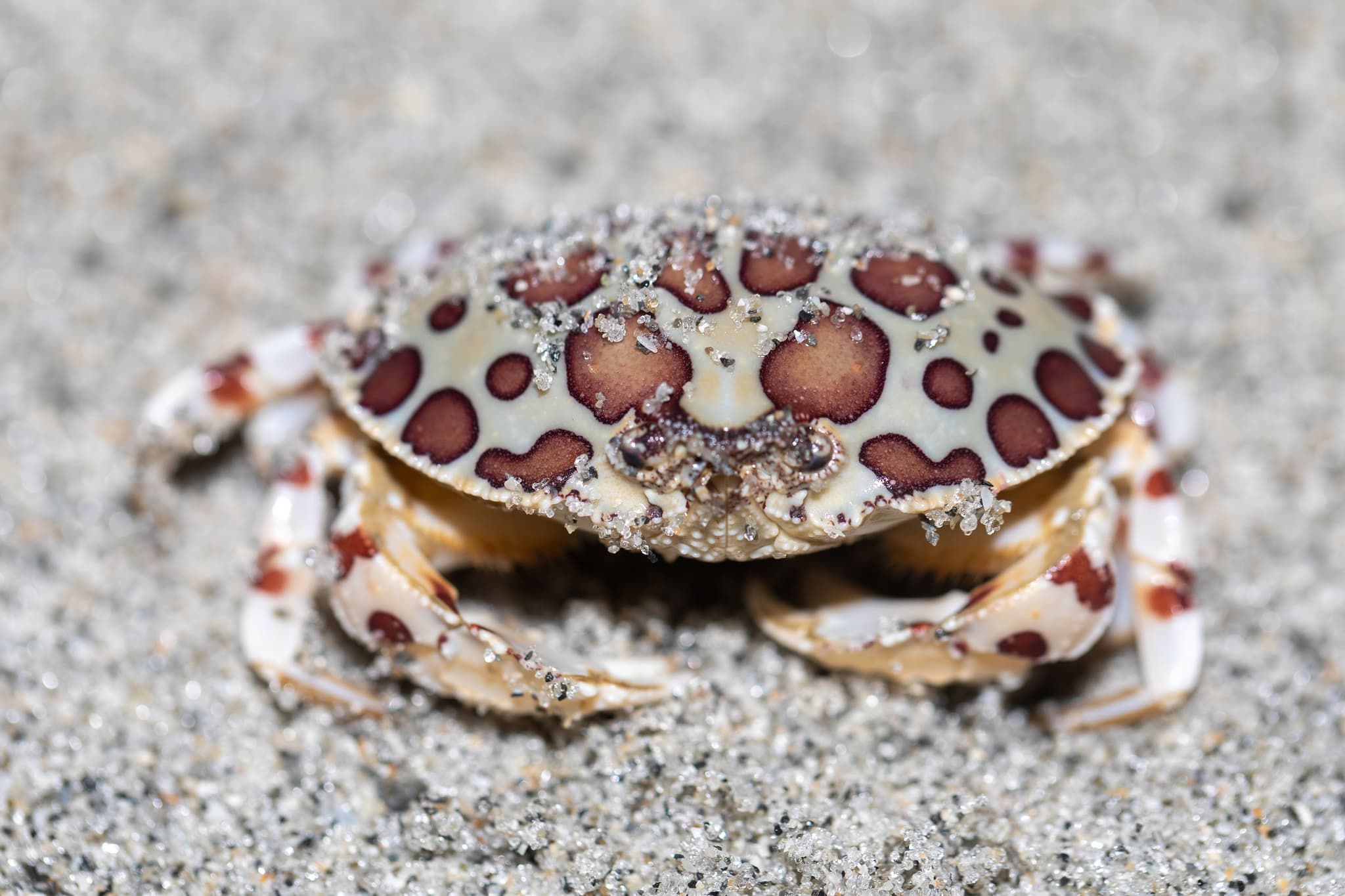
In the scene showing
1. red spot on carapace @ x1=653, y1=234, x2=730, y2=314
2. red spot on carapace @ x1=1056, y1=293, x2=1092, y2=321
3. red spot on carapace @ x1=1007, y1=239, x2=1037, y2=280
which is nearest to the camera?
red spot on carapace @ x1=653, y1=234, x2=730, y2=314

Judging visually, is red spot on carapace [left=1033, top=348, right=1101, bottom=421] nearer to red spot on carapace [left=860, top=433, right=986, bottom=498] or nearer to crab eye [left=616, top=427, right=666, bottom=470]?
red spot on carapace [left=860, top=433, right=986, bottom=498]

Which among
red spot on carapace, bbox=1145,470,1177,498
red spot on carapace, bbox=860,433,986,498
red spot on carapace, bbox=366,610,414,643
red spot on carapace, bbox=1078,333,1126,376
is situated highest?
red spot on carapace, bbox=860,433,986,498

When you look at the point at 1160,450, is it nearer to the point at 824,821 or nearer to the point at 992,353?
the point at 992,353

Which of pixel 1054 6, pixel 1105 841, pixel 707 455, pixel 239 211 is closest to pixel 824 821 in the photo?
pixel 1105 841

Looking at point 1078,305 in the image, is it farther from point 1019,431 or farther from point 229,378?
point 229,378

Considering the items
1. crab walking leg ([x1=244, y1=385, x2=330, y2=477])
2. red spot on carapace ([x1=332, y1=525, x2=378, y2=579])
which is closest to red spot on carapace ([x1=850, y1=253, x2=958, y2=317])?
red spot on carapace ([x1=332, y1=525, x2=378, y2=579])
